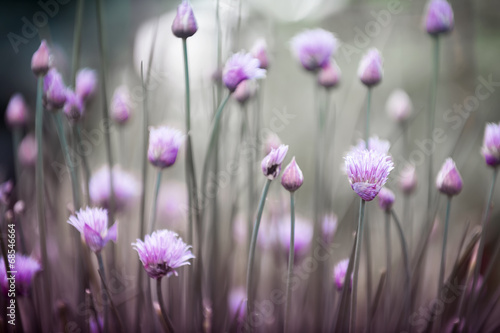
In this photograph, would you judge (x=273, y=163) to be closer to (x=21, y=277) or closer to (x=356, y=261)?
(x=356, y=261)

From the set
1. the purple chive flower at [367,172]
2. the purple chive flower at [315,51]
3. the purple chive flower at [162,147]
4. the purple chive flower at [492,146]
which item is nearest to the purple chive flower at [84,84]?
the purple chive flower at [162,147]

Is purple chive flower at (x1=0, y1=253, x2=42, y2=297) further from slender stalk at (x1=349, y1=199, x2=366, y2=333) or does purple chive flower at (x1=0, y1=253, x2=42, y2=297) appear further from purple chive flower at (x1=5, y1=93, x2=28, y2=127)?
slender stalk at (x1=349, y1=199, x2=366, y2=333)

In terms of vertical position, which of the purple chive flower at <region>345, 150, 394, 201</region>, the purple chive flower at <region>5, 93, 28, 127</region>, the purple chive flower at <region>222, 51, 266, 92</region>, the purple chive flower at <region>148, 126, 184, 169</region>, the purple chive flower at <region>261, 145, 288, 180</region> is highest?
the purple chive flower at <region>5, 93, 28, 127</region>

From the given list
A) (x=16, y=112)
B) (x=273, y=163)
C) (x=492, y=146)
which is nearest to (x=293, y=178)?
(x=273, y=163)

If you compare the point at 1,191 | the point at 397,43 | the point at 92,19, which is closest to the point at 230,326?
the point at 1,191

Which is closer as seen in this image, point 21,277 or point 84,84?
point 21,277

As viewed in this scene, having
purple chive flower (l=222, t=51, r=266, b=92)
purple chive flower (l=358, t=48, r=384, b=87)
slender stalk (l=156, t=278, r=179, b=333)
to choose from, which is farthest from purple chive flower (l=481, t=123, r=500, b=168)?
slender stalk (l=156, t=278, r=179, b=333)

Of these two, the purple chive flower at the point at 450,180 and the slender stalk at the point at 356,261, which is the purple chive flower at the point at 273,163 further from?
the purple chive flower at the point at 450,180
